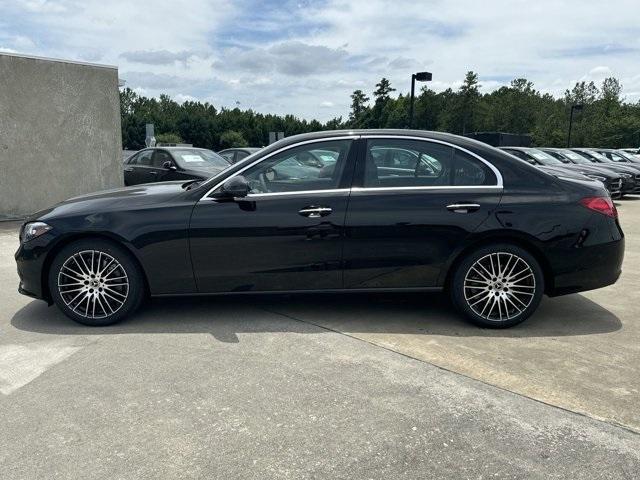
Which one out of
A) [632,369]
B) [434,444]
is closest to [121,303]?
[434,444]

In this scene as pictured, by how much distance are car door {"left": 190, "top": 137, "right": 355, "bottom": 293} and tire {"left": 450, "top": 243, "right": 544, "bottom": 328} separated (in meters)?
1.04

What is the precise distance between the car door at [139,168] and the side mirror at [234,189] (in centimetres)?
849

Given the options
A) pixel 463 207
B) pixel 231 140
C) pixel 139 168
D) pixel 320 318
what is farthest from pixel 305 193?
pixel 231 140

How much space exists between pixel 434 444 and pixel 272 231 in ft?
7.05

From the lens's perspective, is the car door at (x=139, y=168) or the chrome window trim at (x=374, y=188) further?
the car door at (x=139, y=168)

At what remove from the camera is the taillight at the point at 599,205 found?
4418mm

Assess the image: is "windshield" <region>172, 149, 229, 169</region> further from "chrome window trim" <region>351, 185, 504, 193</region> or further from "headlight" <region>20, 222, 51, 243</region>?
"chrome window trim" <region>351, 185, 504, 193</region>

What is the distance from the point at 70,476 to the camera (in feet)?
8.32

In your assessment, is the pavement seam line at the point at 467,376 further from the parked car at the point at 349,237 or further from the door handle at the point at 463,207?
the door handle at the point at 463,207

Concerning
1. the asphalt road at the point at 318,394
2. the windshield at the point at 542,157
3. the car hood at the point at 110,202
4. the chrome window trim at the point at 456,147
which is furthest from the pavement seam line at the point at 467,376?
the windshield at the point at 542,157

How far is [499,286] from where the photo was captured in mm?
4445

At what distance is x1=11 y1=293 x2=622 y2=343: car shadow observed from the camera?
14.5ft

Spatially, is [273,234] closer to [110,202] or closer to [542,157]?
[110,202]

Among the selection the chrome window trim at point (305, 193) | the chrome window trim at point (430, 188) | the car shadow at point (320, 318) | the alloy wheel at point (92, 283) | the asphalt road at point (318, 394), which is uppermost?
the chrome window trim at point (430, 188)
